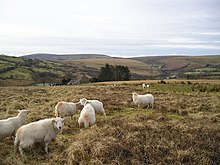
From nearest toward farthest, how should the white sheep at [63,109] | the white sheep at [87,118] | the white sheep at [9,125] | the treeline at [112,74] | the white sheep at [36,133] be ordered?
1. the white sheep at [36,133]
2. the white sheep at [9,125]
3. the white sheep at [87,118]
4. the white sheep at [63,109]
5. the treeline at [112,74]

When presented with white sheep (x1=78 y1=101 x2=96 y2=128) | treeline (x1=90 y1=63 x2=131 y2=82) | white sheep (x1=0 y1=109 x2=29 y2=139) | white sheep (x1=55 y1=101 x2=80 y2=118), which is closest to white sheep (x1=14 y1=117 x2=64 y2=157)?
white sheep (x1=0 y1=109 x2=29 y2=139)

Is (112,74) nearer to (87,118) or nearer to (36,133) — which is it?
(87,118)

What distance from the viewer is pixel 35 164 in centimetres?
855

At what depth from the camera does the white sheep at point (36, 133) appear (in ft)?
29.7

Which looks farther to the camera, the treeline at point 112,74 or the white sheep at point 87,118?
the treeline at point 112,74

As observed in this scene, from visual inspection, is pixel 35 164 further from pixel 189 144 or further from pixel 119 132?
pixel 189 144

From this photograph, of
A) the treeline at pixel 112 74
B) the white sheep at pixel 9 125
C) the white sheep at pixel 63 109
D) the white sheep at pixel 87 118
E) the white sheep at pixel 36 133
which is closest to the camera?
the white sheep at pixel 36 133

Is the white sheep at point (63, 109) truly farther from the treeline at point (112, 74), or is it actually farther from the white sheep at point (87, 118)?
the treeline at point (112, 74)

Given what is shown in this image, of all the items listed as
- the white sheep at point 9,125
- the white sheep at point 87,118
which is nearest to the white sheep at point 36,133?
the white sheep at point 9,125

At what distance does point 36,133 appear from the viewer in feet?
30.9

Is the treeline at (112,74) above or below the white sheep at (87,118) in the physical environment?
below

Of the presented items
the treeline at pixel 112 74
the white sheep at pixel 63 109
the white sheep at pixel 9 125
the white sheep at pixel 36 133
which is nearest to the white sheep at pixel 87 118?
the white sheep at pixel 63 109

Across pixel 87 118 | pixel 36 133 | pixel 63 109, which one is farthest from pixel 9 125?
pixel 63 109

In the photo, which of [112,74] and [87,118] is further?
[112,74]
